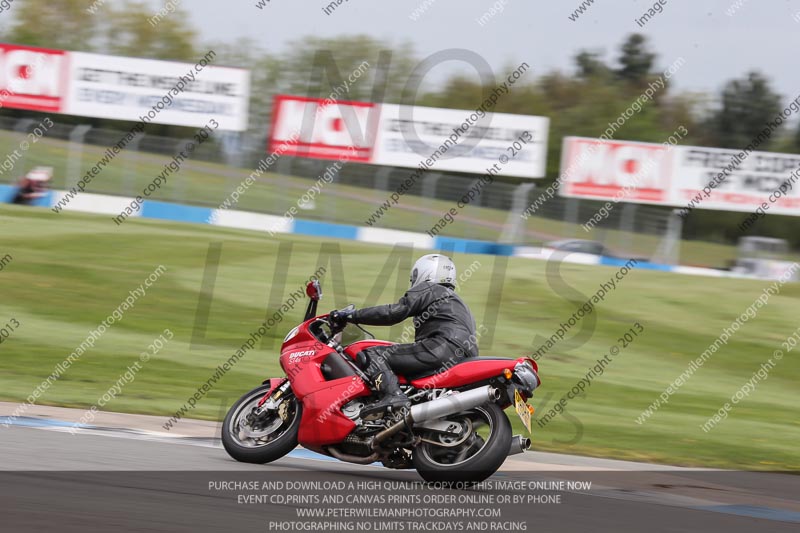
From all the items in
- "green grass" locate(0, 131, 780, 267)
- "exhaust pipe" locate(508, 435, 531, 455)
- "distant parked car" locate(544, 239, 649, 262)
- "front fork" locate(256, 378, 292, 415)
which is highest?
"front fork" locate(256, 378, 292, 415)

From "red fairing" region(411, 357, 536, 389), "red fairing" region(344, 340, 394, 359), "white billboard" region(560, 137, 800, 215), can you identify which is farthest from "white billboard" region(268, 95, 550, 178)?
"red fairing" region(411, 357, 536, 389)

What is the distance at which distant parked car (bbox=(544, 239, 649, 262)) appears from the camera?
34.1m

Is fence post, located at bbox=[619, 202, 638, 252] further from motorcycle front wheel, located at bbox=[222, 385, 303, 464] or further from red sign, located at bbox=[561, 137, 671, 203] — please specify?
motorcycle front wheel, located at bbox=[222, 385, 303, 464]

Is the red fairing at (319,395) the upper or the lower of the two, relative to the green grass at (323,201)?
upper

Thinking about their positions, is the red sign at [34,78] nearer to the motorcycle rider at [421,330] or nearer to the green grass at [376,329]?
the green grass at [376,329]

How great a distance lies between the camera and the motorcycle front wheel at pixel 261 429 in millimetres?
→ 8266

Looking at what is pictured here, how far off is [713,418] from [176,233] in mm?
17080

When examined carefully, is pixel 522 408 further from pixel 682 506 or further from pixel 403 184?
pixel 403 184

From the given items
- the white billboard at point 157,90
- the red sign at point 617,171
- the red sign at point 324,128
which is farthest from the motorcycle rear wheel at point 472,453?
the white billboard at point 157,90

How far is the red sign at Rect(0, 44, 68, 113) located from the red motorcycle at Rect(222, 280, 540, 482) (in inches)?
1403

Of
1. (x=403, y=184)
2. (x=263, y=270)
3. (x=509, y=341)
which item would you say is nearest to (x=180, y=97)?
(x=403, y=184)

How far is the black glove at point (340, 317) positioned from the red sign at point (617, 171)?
32373 millimetres

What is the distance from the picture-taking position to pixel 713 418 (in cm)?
1496

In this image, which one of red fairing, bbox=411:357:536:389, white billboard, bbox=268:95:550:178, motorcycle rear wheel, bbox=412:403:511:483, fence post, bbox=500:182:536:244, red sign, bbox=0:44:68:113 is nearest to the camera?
motorcycle rear wheel, bbox=412:403:511:483
